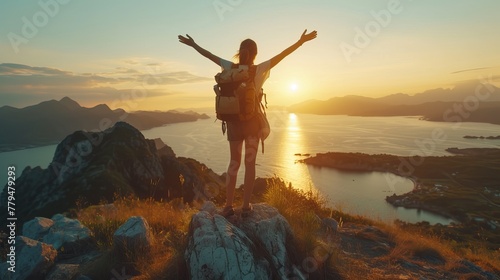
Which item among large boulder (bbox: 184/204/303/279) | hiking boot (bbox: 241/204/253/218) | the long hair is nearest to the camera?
large boulder (bbox: 184/204/303/279)

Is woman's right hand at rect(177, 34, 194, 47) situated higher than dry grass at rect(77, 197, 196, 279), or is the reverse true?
woman's right hand at rect(177, 34, 194, 47)

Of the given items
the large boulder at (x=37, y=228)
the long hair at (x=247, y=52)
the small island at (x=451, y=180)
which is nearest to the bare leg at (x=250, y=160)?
the long hair at (x=247, y=52)

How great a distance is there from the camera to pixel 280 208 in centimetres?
681

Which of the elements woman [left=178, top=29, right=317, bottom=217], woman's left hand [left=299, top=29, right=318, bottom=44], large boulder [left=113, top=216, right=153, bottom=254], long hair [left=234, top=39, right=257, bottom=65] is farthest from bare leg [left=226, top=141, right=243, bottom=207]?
woman's left hand [left=299, top=29, right=318, bottom=44]

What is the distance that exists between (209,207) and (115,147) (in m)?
57.8

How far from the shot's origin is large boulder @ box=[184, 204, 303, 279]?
13.0ft

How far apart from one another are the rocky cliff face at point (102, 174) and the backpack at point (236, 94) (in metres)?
41.3

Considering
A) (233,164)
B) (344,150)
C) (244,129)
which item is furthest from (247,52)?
(344,150)

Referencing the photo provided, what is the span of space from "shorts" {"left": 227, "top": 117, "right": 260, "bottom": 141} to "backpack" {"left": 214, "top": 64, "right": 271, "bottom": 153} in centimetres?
18

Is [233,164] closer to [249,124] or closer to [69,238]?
[249,124]

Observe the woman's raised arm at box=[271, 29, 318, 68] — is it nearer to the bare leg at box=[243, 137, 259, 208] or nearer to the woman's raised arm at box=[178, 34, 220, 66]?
the woman's raised arm at box=[178, 34, 220, 66]

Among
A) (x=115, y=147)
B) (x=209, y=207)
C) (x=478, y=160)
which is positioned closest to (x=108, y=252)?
(x=209, y=207)

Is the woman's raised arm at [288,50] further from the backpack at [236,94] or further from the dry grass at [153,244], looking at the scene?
the dry grass at [153,244]

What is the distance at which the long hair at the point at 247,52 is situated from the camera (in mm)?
4988
